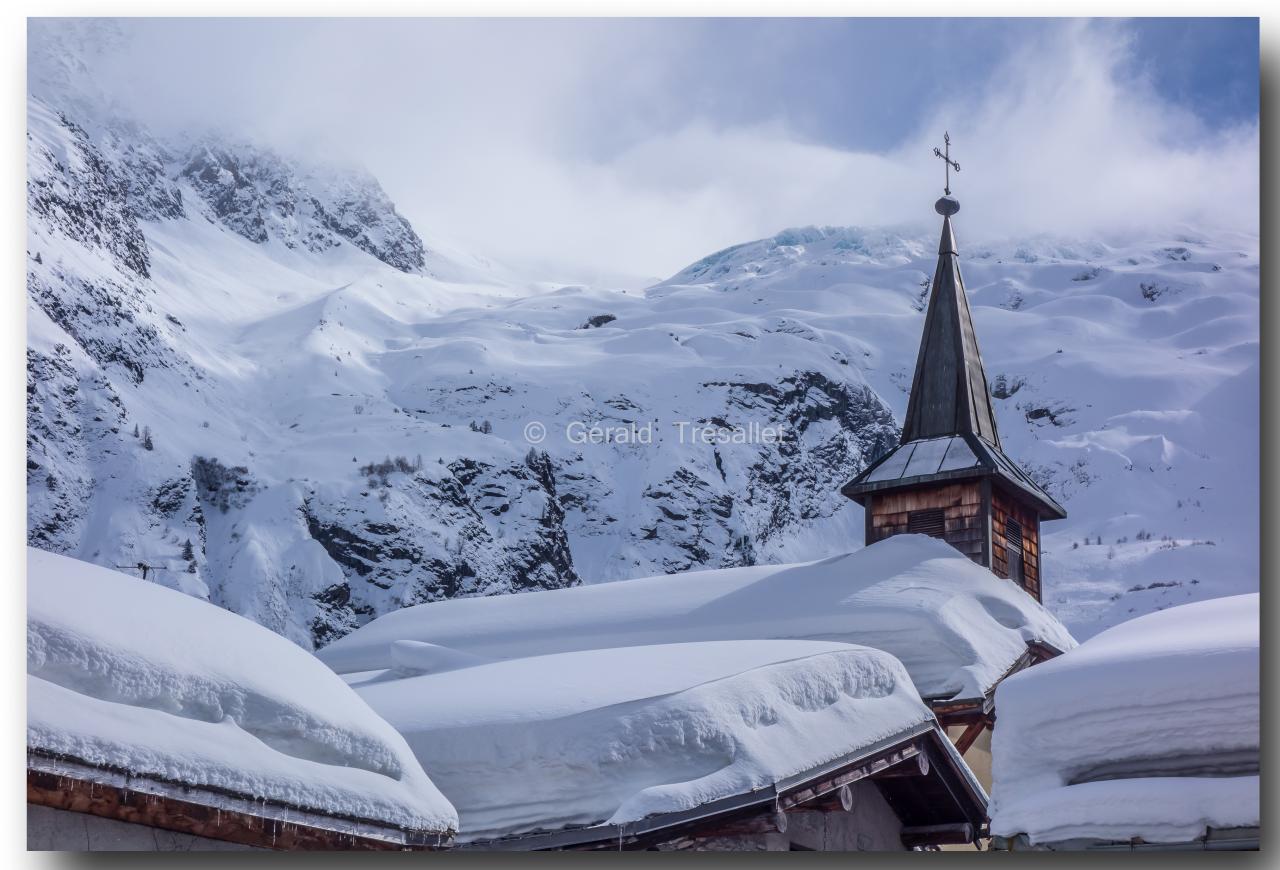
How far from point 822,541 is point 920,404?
2566 mm

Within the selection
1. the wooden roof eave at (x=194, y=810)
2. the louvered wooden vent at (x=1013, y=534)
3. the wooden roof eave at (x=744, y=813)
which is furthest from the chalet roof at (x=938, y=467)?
the wooden roof eave at (x=194, y=810)

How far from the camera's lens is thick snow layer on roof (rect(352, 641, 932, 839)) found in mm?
7109

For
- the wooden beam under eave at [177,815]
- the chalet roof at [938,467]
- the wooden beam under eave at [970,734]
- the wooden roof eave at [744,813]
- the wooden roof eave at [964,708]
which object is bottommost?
the wooden beam under eave at [177,815]

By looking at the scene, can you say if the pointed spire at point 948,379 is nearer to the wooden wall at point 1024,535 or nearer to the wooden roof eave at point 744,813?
the wooden wall at point 1024,535

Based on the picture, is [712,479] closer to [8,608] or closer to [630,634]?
[630,634]

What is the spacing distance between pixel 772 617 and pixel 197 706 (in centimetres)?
716

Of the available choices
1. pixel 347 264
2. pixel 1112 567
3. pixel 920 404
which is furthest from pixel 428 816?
pixel 920 404

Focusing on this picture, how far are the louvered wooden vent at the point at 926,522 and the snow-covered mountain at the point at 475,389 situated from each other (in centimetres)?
261

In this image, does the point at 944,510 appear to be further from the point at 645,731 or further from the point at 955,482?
the point at 645,731

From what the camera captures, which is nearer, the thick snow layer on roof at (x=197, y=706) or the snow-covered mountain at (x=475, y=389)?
the thick snow layer on roof at (x=197, y=706)

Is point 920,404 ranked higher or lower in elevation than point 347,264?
higher

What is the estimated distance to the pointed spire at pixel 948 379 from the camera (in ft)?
39.4

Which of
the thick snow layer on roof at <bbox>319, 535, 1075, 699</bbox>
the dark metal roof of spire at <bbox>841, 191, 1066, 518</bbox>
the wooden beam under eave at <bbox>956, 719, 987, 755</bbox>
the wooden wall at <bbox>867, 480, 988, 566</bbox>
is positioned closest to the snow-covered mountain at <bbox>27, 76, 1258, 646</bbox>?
the thick snow layer on roof at <bbox>319, 535, 1075, 699</bbox>

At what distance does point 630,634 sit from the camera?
12.2m
